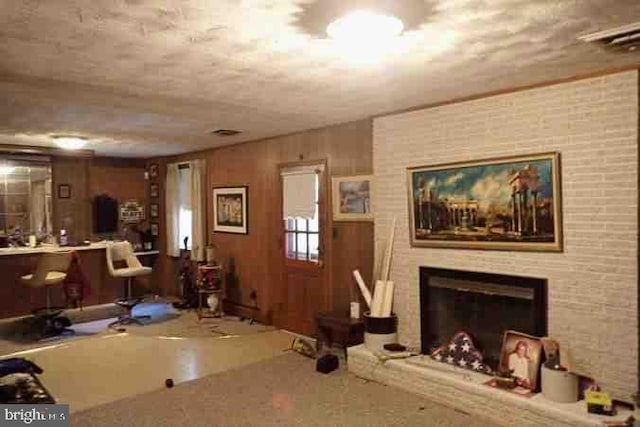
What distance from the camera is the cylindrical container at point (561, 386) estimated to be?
3055 mm

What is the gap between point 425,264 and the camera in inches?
164

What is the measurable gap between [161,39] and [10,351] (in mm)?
4272

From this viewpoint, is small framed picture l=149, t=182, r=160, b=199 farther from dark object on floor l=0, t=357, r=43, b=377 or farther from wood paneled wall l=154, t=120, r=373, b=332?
dark object on floor l=0, t=357, r=43, b=377

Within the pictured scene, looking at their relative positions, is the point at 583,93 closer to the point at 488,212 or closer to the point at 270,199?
the point at 488,212

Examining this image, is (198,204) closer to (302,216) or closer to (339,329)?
(302,216)

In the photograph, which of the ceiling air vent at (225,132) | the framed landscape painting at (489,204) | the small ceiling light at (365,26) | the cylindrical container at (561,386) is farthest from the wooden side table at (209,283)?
the small ceiling light at (365,26)

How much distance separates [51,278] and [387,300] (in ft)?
13.5

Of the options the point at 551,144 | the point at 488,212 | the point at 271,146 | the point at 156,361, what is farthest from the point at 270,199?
the point at 551,144

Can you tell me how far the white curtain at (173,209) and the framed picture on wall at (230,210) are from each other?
1.07 meters

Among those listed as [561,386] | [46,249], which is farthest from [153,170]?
[561,386]

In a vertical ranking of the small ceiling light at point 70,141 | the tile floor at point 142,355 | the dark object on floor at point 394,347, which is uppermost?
the small ceiling light at point 70,141

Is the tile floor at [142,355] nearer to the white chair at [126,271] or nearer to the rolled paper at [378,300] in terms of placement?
the white chair at [126,271]

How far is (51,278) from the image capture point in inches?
226

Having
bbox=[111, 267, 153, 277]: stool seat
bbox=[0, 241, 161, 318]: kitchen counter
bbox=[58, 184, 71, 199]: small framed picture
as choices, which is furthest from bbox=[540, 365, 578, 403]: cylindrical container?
bbox=[58, 184, 71, 199]: small framed picture
